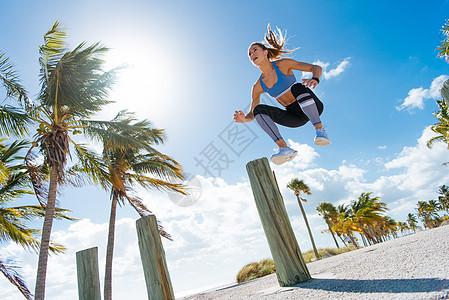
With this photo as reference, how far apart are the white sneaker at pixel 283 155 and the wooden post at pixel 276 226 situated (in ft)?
1.22

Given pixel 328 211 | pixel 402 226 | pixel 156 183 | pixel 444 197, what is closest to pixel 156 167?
pixel 156 183

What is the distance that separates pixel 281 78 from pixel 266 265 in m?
13.3

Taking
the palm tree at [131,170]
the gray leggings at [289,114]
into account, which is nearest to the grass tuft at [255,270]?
the palm tree at [131,170]

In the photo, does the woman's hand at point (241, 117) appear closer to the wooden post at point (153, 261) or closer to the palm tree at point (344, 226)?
Answer: the wooden post at point (153, 261)

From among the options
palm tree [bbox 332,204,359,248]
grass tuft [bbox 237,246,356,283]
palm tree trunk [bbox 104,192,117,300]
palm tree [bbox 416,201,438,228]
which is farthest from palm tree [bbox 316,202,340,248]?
palm tree [bbox 416,201,438,228]

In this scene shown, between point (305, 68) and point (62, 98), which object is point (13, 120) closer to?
point (62, 98)

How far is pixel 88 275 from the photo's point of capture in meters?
3.17

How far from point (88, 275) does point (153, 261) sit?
1.14 meters

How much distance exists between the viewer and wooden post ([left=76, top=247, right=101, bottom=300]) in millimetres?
3133

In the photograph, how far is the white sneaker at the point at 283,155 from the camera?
3.07m

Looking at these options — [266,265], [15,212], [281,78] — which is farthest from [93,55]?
[266,265]

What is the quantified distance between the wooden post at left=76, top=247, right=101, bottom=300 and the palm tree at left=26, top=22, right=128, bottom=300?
18.6 feet

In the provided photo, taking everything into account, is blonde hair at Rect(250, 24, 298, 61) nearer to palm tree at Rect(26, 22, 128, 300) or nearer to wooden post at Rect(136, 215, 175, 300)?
wooden post at Rect(136, 215, 175, 300)

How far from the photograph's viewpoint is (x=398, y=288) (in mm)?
1593
